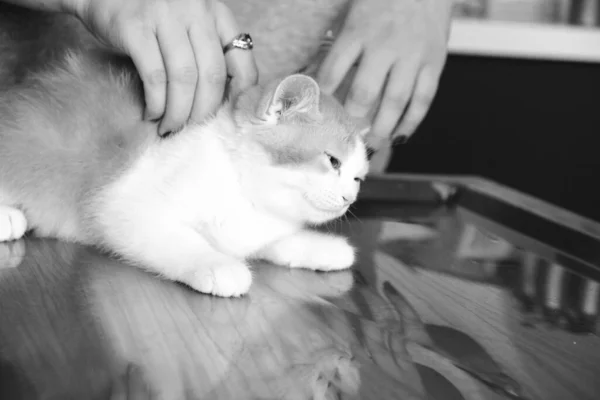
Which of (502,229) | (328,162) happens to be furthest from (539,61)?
(328,162)

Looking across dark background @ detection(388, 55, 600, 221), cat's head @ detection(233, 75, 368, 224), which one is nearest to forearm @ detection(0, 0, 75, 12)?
cat's head @ detection(233, 75, 368, 224)

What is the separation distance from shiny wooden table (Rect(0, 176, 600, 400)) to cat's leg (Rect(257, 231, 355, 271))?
2cm

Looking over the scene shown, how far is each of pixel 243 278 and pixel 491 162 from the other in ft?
5.69

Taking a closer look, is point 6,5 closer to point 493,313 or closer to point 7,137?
point 7,137

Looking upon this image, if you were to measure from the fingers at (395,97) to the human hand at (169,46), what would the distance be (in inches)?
10.4

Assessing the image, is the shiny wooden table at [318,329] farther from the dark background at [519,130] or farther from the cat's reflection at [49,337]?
the dark background at [519,130]

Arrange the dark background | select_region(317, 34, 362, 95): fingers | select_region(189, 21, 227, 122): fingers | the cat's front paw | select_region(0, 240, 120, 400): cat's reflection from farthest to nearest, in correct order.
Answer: the dark background
select_region(317, 34, 362, 95): fingers
select_region(189, 21, 227, 122): fingers
the cat's front paw
select_region(0, 240, 120, 400): cat's reflection

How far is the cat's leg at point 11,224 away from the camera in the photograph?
0.79 m

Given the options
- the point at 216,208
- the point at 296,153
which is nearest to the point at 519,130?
the point at 296,153

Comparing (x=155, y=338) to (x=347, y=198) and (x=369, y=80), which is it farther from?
(x=369, y=80)

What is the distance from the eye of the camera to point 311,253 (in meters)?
0.85

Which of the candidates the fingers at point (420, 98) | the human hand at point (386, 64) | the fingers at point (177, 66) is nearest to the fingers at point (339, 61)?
the human hand at point (386, 64)

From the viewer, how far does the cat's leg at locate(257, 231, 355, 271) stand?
33.1 inches

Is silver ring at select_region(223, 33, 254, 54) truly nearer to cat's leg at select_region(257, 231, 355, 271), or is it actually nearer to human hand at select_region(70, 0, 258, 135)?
human hand at select_region(70, 0, 258, 135)
